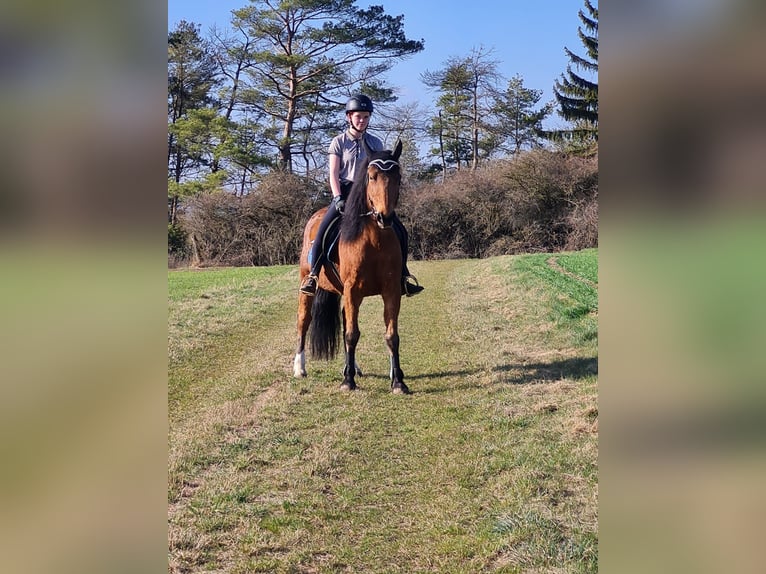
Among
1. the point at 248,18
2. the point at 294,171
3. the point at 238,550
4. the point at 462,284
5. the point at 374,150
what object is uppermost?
the point at 248,18

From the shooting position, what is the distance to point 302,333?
7.16 m

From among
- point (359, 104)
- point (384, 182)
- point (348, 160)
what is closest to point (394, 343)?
point (384, 182)

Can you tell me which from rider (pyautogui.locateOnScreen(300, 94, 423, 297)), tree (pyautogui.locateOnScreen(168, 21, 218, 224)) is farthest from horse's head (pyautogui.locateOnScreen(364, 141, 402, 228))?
tree (pyautogui.locateOnScreen(168, 21, 218, 224))

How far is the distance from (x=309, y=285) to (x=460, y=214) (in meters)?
19.8

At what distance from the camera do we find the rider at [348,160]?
6.04 m

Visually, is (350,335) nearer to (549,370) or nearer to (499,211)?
(549,370)

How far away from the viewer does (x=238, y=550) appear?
3162mm
